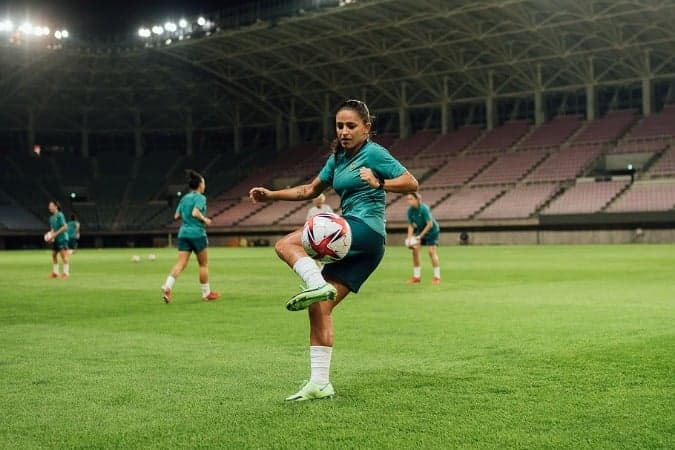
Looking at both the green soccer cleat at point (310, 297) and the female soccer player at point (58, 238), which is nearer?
the green soccer cleat at point (310, 297)

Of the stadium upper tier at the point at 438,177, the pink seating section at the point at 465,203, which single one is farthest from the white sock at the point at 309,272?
the pink seating section at the point at 465,203

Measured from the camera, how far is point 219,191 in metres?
79.2

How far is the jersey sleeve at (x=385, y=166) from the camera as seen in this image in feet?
21.6

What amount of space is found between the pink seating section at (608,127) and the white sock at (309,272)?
5779cm

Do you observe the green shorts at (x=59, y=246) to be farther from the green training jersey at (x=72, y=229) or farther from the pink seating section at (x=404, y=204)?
the pink seating section at (x=404, y=204)

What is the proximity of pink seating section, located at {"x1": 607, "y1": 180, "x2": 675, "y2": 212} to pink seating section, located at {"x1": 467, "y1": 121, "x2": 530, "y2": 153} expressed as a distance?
48.4 ft

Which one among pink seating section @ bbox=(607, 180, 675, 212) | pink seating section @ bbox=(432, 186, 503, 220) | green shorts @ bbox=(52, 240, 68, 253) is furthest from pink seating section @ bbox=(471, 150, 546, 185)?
green shorts @ bbox=(52, 240, 68, 253)

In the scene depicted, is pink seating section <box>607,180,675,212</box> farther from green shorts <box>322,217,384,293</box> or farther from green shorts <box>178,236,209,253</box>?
green shorts <box>322,217,384,293</box>

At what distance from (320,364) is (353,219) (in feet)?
3.83

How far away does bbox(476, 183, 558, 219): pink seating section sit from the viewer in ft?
182

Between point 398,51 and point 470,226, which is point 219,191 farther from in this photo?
point 470,226

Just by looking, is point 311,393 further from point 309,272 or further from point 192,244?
point 192,244

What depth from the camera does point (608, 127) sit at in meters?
62.4

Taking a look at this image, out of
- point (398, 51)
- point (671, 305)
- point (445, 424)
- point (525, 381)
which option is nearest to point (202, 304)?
point (671, 305)
